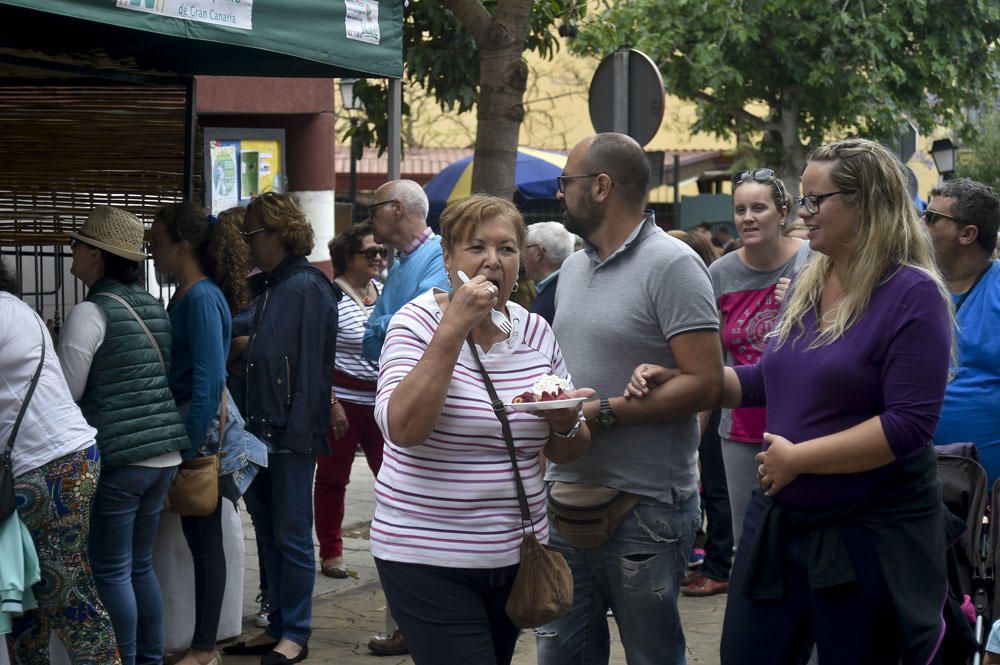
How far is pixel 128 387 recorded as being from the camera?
507 centimetres

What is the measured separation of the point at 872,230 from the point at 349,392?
4.57 m

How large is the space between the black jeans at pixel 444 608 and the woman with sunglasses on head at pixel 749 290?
227 centimetres

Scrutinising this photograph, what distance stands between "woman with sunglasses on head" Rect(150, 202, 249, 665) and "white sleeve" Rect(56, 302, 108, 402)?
0.52m

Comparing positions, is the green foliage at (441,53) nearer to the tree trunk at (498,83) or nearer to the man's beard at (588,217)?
the tree trunk at (498,83)

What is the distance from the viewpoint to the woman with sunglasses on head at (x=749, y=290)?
18.1 ft

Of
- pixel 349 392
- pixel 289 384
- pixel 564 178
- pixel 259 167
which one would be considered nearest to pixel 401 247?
pixel 289 384

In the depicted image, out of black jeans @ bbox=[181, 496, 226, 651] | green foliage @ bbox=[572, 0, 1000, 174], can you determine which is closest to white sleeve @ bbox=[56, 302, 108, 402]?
black jeans @ bbox=[181, 496, 226, 651]

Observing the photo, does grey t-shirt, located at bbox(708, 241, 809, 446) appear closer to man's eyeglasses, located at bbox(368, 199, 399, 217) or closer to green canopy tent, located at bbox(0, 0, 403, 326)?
man's eyeglasses, located at bbox(368, 199, 399, 217)

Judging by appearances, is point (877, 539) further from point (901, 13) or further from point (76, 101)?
point (901, 13)

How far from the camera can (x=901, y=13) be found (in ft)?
78.2

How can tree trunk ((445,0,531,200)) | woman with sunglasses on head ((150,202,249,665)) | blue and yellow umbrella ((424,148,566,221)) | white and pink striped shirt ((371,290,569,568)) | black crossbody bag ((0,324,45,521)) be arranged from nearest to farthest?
white and pink striped shirt ((371,290,569,568))
black crossbody bag ((0,324,45,521))
woman with sunglasses on head ((150,202,249,665))
tree trunk ((445,0,531,200))
blue and yellow umbrella ((424,148,566,221))

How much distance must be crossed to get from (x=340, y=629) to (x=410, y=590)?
11.2ft

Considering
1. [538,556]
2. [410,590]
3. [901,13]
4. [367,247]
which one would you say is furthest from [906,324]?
[901,13]

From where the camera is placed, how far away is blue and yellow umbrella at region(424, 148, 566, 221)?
1827 centimetres
